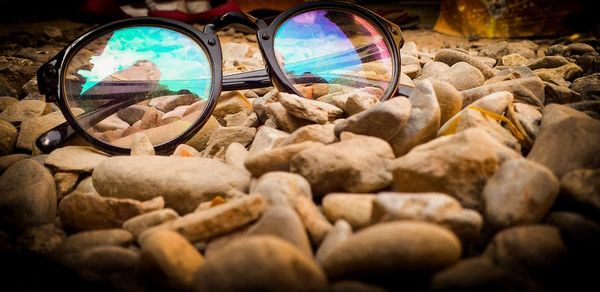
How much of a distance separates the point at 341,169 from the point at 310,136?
0.19 metres

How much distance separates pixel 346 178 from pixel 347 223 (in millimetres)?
139

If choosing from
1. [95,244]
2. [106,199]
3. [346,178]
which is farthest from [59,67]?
[346,178]

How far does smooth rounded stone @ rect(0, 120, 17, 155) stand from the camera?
1.40 metres

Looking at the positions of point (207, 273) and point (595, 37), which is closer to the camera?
point (207, 273)

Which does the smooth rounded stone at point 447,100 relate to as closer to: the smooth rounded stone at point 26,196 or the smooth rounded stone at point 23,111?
the smooth rounded stone at point 26,196

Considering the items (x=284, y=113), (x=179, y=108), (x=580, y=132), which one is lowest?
(x=179, y=108)

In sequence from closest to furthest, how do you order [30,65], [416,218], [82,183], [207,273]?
[207,273] < [416,218] < [82,183] < [30,65]

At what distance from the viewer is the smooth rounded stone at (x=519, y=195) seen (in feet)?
2.48

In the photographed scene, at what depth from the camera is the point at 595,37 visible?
295cm

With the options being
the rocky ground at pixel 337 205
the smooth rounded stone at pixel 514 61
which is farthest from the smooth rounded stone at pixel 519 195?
the smooth rounded stone at pixel 514 61

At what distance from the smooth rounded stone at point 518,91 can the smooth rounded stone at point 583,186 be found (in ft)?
1.67

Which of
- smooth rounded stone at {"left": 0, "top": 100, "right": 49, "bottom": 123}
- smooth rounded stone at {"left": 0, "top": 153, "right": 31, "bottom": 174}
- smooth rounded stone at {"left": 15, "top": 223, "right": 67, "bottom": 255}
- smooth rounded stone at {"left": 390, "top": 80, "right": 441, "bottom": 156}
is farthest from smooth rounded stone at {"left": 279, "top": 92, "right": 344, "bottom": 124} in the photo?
smooth rounded stone at {"left": 0, "top": 100, "right": 49, "bottom": 123}

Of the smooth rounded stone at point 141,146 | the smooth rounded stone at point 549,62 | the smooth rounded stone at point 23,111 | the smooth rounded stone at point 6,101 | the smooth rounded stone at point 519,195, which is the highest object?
the smooth rounded stone at point 549,62

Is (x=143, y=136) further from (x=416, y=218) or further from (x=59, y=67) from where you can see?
(x=416, y=218)
